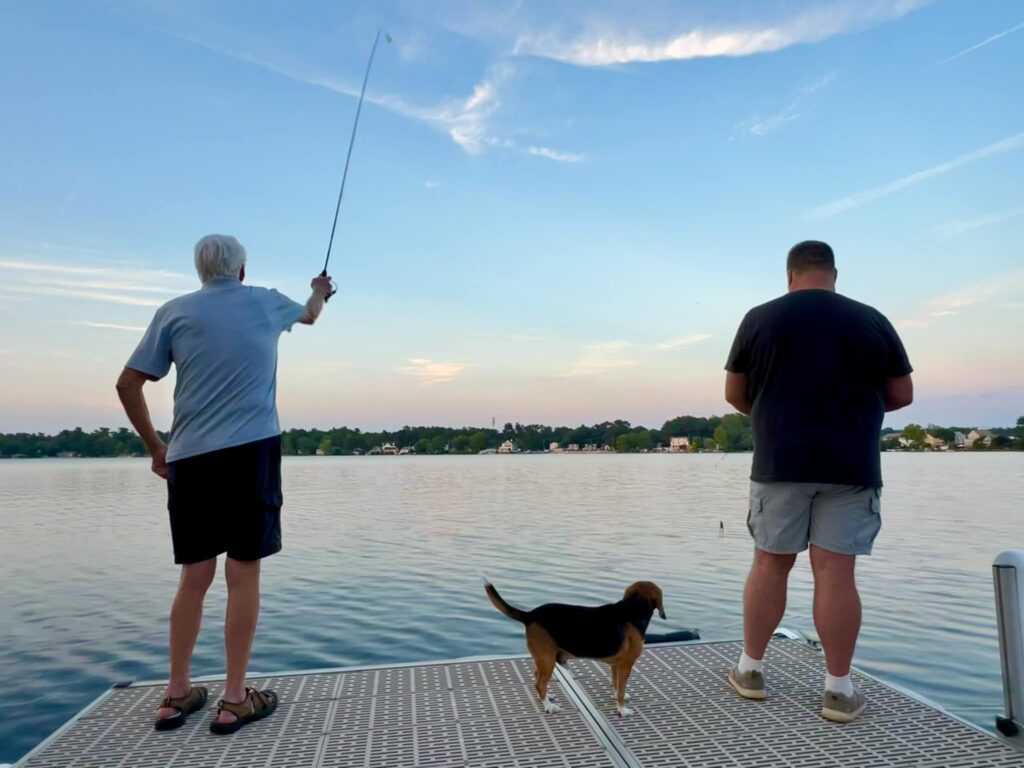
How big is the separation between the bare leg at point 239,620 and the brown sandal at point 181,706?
21 cm

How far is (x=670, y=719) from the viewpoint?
321 cm

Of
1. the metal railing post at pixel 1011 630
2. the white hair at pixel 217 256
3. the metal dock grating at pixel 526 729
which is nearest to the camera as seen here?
the metal dock grating at pixel 526 729

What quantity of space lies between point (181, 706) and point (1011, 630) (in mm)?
3417

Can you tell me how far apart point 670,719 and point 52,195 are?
72.3 feet

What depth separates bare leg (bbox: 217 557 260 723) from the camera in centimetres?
319

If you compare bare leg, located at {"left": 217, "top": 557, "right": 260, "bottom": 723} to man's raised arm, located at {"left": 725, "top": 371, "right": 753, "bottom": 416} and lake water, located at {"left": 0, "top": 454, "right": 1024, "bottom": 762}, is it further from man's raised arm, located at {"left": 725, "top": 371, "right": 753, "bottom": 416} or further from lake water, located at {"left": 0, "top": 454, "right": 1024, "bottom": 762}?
lake water, located at {"left": 0, "top": 454, "right": 1024, "bottom": 762}

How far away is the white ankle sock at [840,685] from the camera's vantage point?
319 cm

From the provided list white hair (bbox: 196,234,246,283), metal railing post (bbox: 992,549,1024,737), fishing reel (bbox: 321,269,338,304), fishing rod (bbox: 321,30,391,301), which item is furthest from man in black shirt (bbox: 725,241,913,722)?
fishing rod (bbox: 321,30,391,301)

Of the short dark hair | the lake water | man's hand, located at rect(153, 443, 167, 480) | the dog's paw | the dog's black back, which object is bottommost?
the lake water

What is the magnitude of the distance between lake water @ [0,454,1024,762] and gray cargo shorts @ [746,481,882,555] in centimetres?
322

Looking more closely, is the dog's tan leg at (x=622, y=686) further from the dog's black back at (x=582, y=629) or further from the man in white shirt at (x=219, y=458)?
the man in white shirt at (x=219, y=458)

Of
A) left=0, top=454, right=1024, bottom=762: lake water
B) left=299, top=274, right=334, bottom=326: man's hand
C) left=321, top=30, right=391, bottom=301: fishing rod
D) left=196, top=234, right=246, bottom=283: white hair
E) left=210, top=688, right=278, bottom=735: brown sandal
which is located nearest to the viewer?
left=210, top=688, right=278, bottom=735: brown sandal

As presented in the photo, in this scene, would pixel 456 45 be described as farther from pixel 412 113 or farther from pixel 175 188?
pixel 175 188

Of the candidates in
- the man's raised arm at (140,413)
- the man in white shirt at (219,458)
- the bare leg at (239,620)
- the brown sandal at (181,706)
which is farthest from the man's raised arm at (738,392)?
the brown sandal at (181,706)
